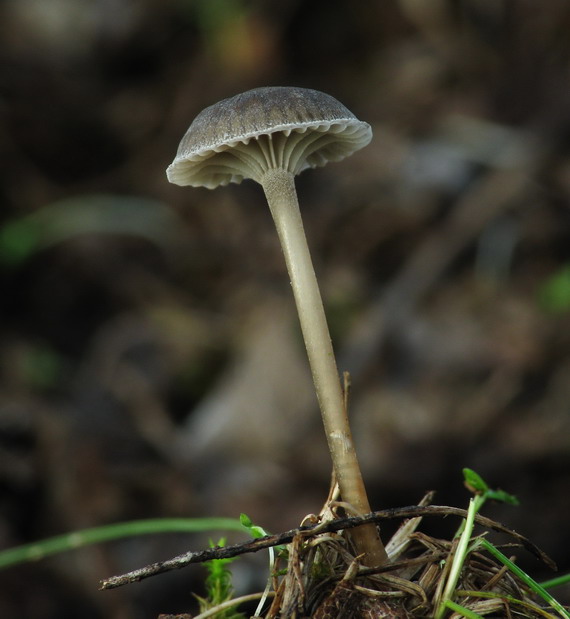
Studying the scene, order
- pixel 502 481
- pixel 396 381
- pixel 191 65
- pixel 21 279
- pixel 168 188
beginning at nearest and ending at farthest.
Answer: pixel 502 481 → pixel 396 381 → pixel 21 279 → pixel 168 188 → pixel 191 65

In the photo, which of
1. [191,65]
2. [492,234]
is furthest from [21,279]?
[492,234]

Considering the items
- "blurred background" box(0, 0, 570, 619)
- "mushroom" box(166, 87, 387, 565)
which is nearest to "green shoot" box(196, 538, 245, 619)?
"mushroom" box(166, 87, 387, 565)

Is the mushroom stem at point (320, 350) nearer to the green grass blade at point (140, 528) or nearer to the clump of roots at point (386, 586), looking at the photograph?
the clump of roots at point (386, 586)

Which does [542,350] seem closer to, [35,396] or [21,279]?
[35,396]

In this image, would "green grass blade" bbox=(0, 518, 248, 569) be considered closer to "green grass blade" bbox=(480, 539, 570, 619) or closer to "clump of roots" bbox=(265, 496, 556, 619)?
"clump of roots" bbox=(265, 496, 556, 619)

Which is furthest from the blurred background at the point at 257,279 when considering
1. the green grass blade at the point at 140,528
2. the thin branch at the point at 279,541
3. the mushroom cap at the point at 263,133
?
the mushroom cap at the point at 263,133

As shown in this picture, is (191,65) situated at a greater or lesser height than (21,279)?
greater
